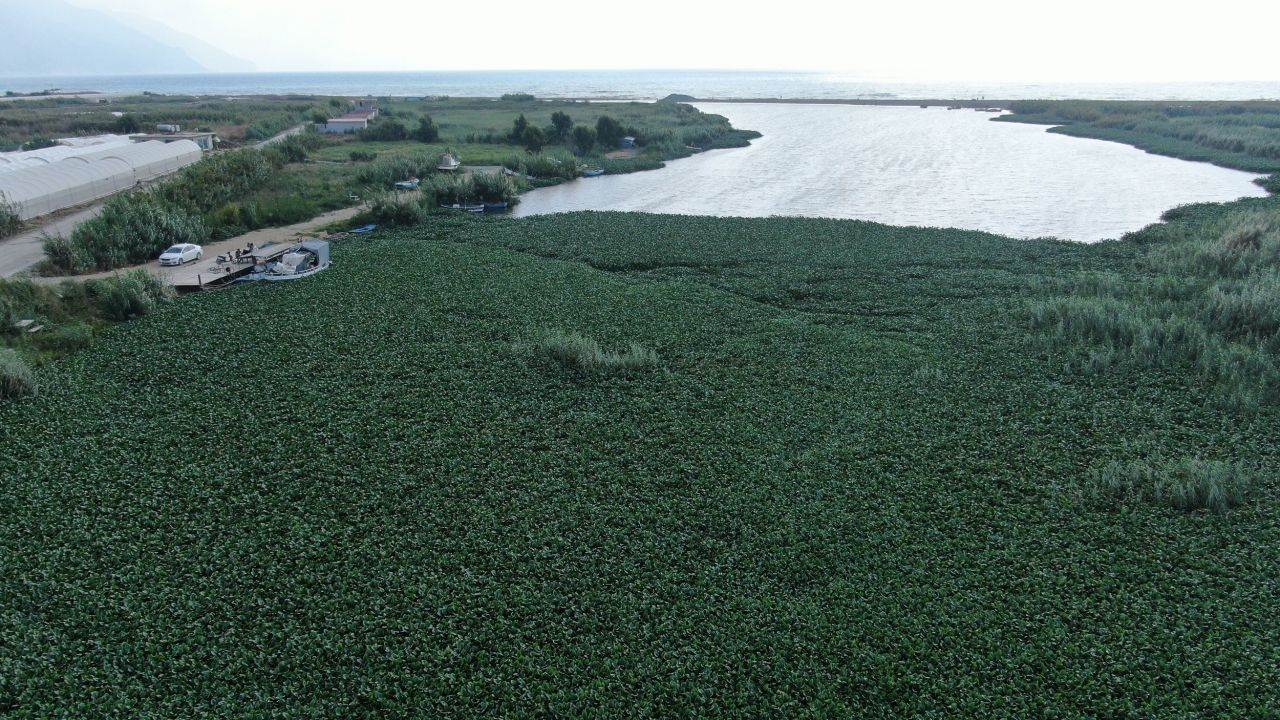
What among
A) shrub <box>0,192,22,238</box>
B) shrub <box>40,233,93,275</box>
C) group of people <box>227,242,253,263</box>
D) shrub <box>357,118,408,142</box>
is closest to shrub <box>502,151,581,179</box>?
shrub <box>357,118,408,142</box>

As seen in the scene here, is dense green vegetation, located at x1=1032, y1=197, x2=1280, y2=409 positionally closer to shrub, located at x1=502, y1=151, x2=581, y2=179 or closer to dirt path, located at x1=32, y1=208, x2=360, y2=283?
dirt path, located at x1=32, y1=208, x2=360, y2=283

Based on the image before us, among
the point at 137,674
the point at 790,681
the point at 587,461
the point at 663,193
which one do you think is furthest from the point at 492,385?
the point at 663,193

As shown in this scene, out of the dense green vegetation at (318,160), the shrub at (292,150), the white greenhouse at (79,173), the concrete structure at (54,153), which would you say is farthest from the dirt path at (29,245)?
the shrub at (292,150)

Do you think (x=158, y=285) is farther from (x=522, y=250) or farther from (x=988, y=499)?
(x=988, y=499)

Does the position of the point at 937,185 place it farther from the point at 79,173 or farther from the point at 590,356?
the point at 79,173

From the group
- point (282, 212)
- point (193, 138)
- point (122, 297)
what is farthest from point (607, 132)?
point (122, 297)

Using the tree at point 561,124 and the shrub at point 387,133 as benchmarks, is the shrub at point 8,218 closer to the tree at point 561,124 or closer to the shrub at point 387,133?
the shrub at point 387,133
